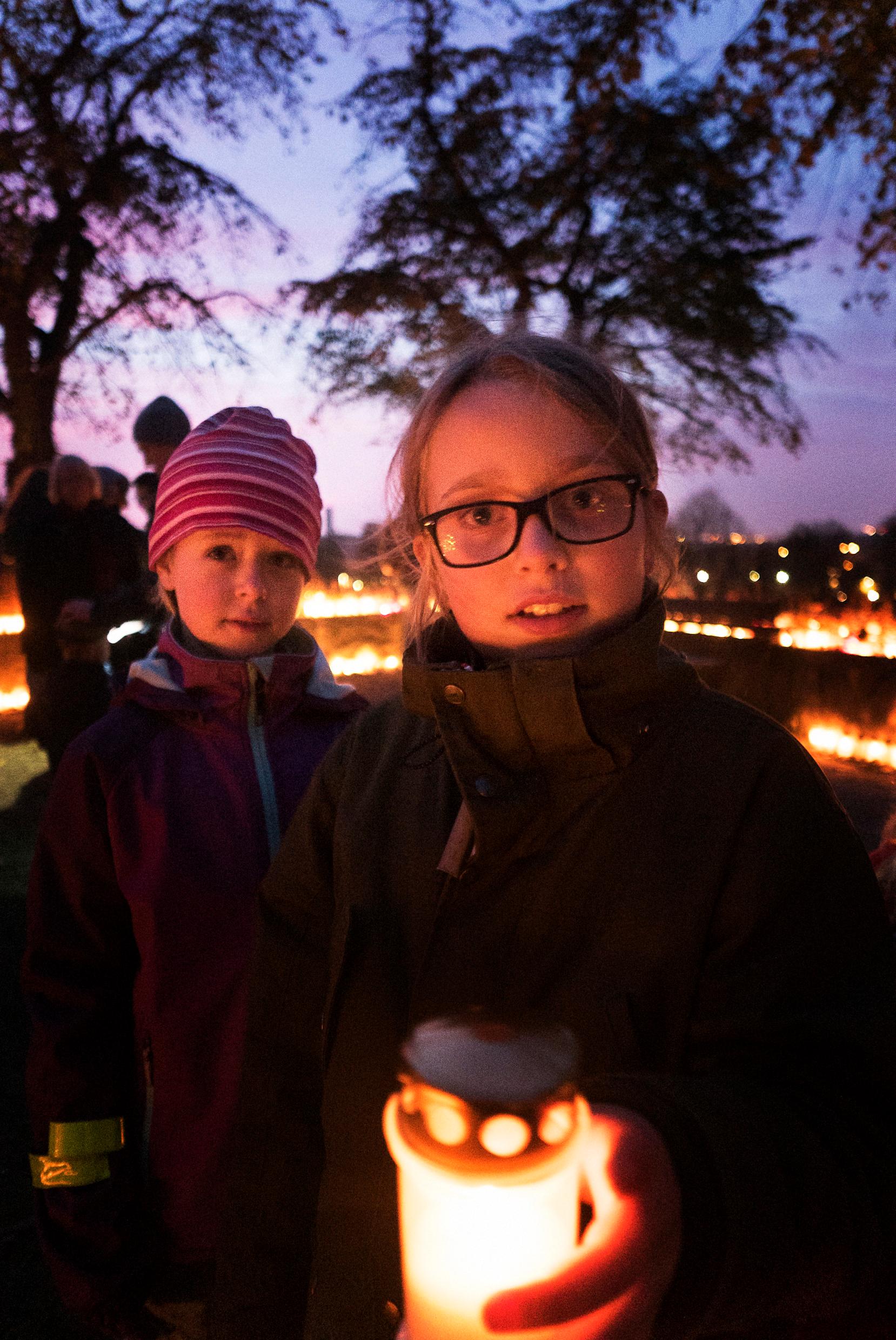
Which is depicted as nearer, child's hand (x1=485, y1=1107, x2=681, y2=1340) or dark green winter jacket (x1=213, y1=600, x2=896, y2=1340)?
child's hand (x1=485, y1=1107, x2=681, y2=1340)

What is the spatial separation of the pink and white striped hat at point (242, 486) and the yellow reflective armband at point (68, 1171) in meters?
1.29

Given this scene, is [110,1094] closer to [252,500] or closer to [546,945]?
[546,945]

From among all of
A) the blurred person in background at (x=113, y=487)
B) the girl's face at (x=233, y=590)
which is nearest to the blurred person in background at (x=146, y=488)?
the blurred person in background at (x=113, y=487)

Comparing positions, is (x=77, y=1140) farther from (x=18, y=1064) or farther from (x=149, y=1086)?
(x=18, y=1064)

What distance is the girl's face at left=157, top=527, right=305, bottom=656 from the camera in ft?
6.43

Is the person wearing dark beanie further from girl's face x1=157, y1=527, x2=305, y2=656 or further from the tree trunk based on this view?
the tree trunk

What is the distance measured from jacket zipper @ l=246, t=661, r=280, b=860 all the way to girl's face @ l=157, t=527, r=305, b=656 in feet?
0.29

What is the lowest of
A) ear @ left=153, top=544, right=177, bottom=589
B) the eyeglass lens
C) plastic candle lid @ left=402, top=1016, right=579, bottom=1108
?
plastic candle lid @ left=402, top=1016, right=579, bottom=1108

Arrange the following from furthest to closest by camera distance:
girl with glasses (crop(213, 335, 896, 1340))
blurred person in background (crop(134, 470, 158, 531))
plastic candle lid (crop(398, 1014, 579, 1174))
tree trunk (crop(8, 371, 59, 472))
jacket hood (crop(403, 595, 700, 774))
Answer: tree trunk (crop(8, 371, 59, 472)), blurred person in background (crop(134, 470, 158, 531)), jacket hood (crop(403, 595, 700, 774)), girl with glasses (crop(213, 335, 896, 1340)), plastic candle lid (crop(398, 1014, 579, 1174))

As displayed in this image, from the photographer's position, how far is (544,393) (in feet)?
4.54

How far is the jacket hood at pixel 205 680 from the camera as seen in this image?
1.91 metres

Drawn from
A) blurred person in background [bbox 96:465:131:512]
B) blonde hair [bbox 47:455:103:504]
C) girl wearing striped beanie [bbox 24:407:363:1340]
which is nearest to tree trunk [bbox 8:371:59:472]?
blurred person in background [bbox 96:465:131:512]

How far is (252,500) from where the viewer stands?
79.3 inches

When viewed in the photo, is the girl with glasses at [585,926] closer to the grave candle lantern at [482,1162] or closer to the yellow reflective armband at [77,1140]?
A: the grave candle lantern at [482,1162]
